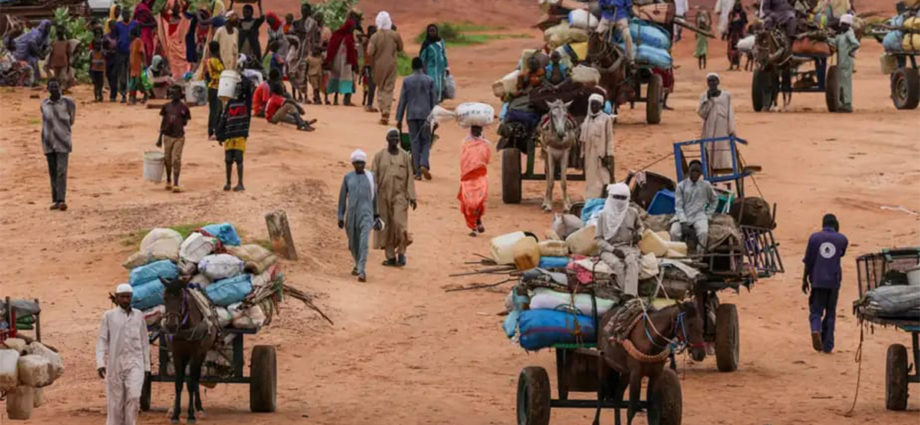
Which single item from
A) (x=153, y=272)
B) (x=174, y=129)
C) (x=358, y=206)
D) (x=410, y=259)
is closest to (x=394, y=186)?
(x=358, y=206)

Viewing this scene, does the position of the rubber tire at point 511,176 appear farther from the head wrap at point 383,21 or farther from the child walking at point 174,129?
the head wrap at point 383,21

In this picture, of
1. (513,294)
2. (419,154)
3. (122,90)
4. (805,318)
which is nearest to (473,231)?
(419,154)

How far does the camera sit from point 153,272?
16281 millimetres

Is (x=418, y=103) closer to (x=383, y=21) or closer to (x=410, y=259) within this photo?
(x=410, y=259)

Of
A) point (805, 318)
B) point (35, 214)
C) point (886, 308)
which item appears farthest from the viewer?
point (35, 214)

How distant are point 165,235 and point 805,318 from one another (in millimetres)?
8519

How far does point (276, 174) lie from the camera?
27.2m

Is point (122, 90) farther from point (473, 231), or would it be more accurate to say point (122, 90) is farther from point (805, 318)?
point (805, 318)

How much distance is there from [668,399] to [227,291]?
12.5ft

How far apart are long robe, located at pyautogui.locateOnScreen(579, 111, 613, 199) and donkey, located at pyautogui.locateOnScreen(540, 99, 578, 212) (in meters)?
0.34

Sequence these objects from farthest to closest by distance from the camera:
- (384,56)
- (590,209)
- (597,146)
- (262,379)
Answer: (384,56) < (597,146) < (590,209) < (262,379)

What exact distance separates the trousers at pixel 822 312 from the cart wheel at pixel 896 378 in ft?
8.22

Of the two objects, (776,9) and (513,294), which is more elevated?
(776,9)

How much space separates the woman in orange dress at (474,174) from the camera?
24.5m
